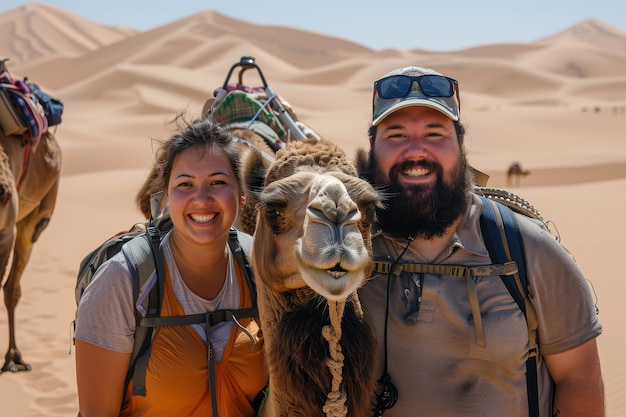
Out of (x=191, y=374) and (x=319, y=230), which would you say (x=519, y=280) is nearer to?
(x=319, y=230)

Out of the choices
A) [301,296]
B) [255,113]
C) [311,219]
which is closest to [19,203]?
[255,113]

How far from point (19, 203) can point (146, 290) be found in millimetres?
4768

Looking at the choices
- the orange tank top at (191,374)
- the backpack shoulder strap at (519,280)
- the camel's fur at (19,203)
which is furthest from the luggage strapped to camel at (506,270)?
the camel's fur at (19,203)

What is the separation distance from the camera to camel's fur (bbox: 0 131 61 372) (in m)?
5.75

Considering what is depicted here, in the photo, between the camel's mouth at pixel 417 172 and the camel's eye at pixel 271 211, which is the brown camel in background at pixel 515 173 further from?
the camel's eye at pixel 271 211

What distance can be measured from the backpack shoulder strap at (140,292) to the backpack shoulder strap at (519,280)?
1328 millimetres

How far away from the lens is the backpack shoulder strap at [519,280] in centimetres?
260

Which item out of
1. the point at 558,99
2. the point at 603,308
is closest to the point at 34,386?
the point at 603,308

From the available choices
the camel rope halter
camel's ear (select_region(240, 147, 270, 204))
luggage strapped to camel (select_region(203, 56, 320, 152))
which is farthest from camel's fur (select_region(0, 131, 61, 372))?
the camel rope halter

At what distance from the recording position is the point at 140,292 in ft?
8.77

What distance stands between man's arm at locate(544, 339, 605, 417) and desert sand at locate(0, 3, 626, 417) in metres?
1.13

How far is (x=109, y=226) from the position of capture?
14.3 meters

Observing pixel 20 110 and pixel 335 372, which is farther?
pixel 20 110

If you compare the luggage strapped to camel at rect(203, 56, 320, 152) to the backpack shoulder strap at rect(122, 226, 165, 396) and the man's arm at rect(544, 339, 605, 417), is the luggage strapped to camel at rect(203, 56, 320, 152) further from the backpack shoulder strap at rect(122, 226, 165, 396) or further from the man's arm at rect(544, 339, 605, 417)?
the man's arm at rect(544, 339, 605, 417)
